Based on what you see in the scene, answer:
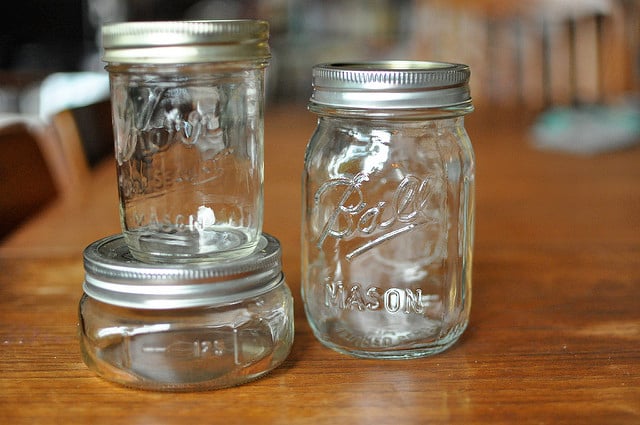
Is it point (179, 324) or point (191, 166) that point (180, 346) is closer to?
point (179, 324)

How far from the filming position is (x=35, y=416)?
0.47 m

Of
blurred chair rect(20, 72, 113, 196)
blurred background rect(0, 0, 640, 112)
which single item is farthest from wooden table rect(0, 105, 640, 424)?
blurred background rect(0, 0, 640, 112)

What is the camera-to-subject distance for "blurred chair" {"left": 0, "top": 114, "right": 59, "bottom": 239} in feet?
3.33

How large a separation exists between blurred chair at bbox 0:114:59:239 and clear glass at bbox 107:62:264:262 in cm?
50

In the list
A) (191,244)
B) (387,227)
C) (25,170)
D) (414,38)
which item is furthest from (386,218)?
(414,38)

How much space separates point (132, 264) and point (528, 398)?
26 centimetres

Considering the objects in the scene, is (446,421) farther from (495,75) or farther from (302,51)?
(302,51)

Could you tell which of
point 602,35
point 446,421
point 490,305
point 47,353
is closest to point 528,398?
point 446,421

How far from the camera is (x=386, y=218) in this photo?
1.90 feet

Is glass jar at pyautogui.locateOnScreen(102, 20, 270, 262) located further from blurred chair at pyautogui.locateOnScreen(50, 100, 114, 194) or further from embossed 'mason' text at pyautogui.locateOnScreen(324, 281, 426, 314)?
blurred chair at pyautogui.locateOnScreen(50, 100, 114, 194)

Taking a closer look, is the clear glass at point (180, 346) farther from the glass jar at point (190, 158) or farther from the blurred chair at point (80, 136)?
the blurred chair at point (80, 136)

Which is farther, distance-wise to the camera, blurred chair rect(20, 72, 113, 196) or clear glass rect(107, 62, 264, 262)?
blurred chair rect(20, 72, 113, 196)

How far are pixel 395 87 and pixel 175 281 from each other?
0.18 metres

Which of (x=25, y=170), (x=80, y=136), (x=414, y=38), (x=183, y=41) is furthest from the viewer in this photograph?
(x=414, y=38)
